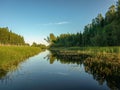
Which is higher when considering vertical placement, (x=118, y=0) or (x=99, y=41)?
(x=118, y=0)

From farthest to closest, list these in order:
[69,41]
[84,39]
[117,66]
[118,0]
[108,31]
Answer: [69,41] < [84,39] < [118,0] < [108,31] < [117,66]

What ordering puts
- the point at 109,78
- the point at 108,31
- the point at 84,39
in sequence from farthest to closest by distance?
the point at 84,39
the point at 108,31
the point at 109,78

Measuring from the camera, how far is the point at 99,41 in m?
68.1

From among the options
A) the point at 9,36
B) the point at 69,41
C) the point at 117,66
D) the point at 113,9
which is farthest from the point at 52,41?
the point at 117,66

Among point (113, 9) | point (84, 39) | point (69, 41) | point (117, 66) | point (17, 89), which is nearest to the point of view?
point (17, 89)

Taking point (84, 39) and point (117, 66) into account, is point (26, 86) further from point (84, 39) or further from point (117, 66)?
point (84, 39)

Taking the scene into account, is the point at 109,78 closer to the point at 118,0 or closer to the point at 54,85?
the point at 54,85

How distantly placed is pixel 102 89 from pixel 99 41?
57.4 m

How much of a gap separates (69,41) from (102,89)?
356 ft

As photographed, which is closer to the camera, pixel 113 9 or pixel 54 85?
pixel 54 85

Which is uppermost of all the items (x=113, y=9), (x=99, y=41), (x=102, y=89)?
(x=113, y=9)

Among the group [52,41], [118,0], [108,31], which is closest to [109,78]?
[108,31]

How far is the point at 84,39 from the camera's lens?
305 feet

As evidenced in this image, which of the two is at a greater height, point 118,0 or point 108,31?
point 118,0
